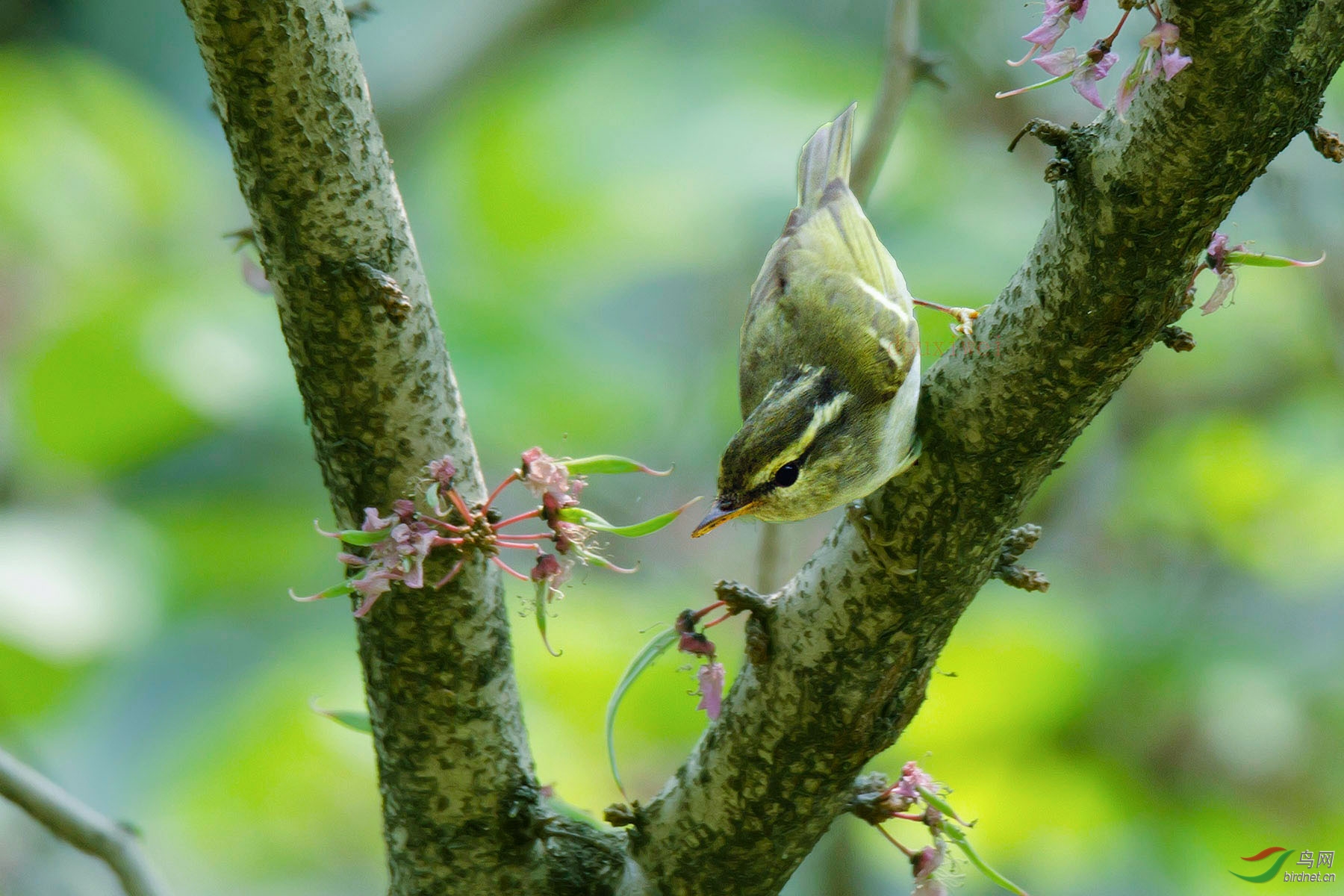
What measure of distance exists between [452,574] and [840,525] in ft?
1.93

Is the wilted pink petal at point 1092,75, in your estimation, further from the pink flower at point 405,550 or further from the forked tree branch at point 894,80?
the forked tree branch at point 894,80

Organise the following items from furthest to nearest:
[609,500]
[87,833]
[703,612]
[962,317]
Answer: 1. [609,500]
2. [87,833]
3. [962,317]
4. [703,612]

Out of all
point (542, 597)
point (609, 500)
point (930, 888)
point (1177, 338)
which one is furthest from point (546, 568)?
point (609, 500)

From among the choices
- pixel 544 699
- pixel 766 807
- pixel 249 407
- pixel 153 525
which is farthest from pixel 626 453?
pixel 766 807

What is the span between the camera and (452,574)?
1490 mm

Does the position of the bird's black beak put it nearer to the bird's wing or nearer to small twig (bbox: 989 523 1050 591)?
the bird's wing

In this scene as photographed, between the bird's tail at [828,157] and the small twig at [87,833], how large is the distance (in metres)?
1.97

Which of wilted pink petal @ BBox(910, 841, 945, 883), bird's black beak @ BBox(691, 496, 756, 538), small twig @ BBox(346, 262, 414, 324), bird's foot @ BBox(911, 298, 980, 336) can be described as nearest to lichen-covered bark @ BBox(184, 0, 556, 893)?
small twig @ BBox(346, 262, 414, 324)

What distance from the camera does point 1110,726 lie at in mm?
3627

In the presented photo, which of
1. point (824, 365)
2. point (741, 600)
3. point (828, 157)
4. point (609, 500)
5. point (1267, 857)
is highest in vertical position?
point (609, 500)

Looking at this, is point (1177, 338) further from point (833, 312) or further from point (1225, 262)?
point (833, 312)

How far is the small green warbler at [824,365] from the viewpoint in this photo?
1.84 m

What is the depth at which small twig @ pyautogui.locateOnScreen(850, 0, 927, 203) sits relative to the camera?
2553 millimetres

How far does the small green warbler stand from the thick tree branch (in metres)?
0.10
